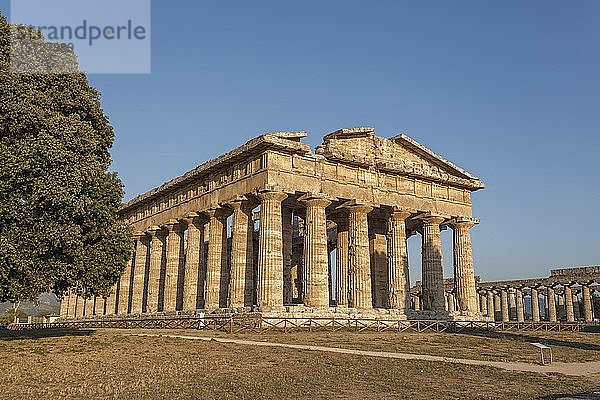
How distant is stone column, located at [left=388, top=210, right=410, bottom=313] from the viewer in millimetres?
47719

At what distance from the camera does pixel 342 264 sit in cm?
4684

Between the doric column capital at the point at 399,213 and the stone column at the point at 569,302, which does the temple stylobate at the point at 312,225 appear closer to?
the doric column capital at the point at 399,213

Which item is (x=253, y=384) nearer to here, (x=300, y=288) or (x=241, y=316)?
(x=241, y=316)

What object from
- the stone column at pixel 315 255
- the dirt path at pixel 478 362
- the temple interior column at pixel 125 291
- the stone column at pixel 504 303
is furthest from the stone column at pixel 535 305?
the dirt path at pixel 478 362

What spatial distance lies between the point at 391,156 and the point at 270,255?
14.7 meters

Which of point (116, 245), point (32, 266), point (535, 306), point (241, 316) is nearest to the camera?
point (32, 266)

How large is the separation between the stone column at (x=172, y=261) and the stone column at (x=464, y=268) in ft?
80.6

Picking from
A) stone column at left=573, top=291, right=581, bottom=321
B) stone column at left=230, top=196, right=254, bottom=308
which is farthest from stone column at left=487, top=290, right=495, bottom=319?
stone column at left=230, top=196, right=254, bottom=308

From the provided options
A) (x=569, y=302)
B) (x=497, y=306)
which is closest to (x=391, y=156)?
(x=569, y=302)

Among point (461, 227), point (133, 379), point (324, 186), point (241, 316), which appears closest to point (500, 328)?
point (461, 227)

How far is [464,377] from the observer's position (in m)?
19.9

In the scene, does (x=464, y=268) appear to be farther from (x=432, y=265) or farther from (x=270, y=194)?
(x=270, y=194)

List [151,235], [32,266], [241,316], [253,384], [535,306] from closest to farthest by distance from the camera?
1. [253,384]
2. [32,266]
3. [241,316]
4. [151,235]
5. [535,306]

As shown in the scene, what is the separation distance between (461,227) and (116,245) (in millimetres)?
32933
